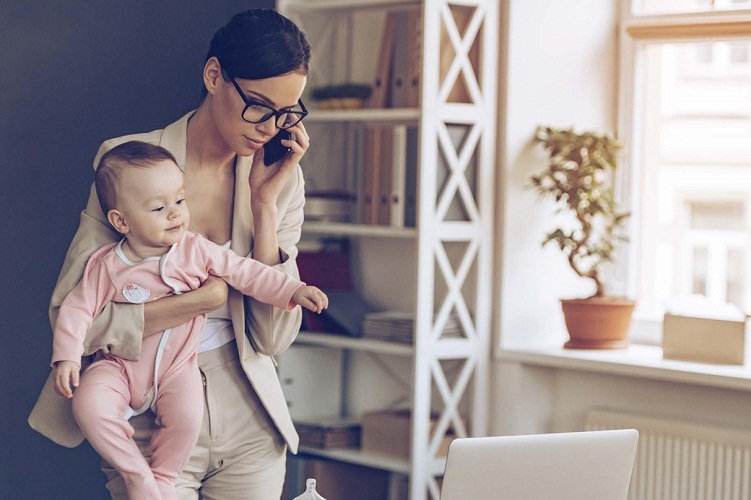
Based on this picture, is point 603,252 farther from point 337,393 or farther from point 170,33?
point 170,33

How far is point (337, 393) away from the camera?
3721 millimetres

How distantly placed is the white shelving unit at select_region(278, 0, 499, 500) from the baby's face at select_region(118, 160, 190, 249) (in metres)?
1.57

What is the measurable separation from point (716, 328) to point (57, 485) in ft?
6.94

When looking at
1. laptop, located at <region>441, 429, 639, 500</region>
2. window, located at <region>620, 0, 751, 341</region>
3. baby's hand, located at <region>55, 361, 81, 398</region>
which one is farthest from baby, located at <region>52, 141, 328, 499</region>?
window, located at <region>620, 0, 751, 341</region>

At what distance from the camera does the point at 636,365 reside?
318 centimetres

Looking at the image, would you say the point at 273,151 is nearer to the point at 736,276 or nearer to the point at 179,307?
the point at 179,307

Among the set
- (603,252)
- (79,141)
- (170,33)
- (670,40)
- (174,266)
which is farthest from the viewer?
(670,40)

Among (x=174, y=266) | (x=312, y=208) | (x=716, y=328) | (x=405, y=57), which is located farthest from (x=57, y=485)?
(x=716, y=328)

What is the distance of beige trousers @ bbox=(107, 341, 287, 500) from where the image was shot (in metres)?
1.89

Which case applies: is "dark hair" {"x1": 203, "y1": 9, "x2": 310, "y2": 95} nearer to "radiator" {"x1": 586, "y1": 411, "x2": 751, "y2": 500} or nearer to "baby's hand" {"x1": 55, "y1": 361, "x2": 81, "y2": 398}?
"baby's hand" {"x1": 55, "y1": 361, "x2": 81, "y2": 398}

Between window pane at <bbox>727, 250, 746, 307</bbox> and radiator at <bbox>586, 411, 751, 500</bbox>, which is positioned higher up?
window pane at <bbox>727, 250, 746, 307</bbox>

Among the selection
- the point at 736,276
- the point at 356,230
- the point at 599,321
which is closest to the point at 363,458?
the point at 356,230

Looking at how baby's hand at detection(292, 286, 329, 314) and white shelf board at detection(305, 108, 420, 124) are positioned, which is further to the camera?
white shelf board at detection(305, 108, 420, 124)

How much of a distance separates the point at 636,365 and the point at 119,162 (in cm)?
200
